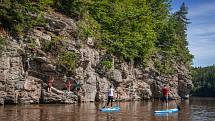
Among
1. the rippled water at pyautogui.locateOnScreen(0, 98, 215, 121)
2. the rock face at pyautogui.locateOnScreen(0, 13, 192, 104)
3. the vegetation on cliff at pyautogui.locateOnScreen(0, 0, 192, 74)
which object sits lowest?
the rippled water at pyautogui.locateOnScreen(0, 98, 215, 121)

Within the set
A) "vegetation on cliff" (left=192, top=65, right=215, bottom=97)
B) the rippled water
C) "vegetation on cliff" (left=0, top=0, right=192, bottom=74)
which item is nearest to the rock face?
"vegetation on cliff" (left=0, top=0, right=192, bottom=74)

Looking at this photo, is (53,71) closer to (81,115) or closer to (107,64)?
(107,64)

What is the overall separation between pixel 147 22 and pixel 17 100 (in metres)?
34.8

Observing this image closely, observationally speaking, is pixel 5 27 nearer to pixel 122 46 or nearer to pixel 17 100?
pixel 17 100

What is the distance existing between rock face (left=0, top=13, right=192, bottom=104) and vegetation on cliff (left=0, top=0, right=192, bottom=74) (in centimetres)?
115

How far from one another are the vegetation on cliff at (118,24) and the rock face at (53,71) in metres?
1.15

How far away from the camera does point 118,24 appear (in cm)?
5734

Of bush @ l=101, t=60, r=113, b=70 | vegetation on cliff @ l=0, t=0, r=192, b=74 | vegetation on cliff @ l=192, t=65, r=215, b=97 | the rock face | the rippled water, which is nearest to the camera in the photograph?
the rippled water

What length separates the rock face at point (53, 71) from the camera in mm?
36281

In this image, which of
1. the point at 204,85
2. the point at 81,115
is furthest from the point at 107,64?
the point at 204,85

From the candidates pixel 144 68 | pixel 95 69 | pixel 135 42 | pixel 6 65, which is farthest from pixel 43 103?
pixel 144 68

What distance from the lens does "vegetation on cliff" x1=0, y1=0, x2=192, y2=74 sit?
39281 millimetres

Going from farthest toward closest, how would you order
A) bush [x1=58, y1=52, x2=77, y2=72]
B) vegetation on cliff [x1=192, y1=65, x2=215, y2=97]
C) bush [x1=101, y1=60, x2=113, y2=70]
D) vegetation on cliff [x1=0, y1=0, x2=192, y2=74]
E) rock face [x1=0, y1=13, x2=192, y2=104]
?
vegetation on cliff [x1=192, y1=65, x2=215, y2=97]
bush [x1=101, y1=60, x2=113, y2=70]
bush [x1=58, y1=52, x2=77, y2=72]
vegetation on cliff [x1=0, y1=0, x2=192, y2=74]
rock face [x1=0, y1=13, x2=192, y2=104]

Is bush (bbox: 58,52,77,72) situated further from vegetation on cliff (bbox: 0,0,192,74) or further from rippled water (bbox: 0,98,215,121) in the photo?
rippled water (bbox: 0,98,215,121)
